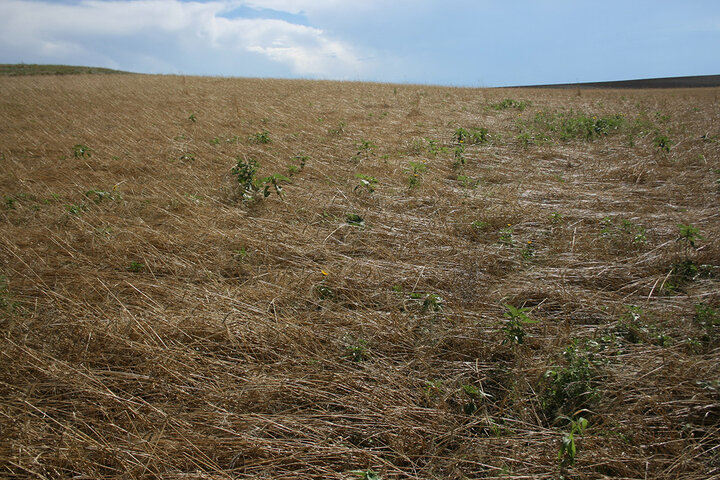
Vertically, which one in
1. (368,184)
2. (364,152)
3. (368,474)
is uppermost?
(364,152)

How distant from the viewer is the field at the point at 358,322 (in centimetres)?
186

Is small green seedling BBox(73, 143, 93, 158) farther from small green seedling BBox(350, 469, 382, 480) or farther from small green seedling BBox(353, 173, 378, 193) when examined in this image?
small green seedling BBox(350, 469, 382, 480)

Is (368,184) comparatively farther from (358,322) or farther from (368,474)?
(368,474)

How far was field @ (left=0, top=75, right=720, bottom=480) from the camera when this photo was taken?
6.11ft

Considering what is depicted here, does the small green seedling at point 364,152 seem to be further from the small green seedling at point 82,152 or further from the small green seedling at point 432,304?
the small green seedling at point 82,152

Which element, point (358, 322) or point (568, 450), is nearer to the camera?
point (568, 450)

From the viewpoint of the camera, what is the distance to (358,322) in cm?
271

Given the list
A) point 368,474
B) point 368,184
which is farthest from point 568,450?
point 368,184

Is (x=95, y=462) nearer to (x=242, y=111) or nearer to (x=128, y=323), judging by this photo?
(x=128, y=323)

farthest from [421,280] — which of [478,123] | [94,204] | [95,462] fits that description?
[478,123]

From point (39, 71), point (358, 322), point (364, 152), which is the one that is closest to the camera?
point (358, 322)

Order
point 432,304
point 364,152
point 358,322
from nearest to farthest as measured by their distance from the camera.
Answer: point 358,322 → point 432,304 → point 364,152

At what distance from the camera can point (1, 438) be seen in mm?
1887

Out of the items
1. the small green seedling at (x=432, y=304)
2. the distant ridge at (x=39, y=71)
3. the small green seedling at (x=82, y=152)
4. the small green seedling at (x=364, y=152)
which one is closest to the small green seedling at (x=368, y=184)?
the small green seedling at (x=364, y=152)
